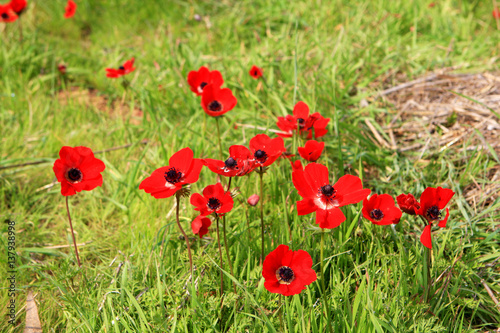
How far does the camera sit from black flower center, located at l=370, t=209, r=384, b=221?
172 centimetres

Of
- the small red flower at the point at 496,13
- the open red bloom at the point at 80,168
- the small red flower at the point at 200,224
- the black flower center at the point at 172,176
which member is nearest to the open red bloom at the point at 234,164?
the black flower center at the point at 172,176

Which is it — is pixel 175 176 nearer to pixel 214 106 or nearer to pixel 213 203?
pixel 213 203

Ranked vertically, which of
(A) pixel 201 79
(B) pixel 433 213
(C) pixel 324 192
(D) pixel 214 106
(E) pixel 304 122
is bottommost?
(B) pixel 433 213

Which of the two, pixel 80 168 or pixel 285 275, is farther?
pixel 80 168

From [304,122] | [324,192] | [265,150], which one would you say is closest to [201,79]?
[304,122]

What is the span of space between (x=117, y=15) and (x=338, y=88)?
2990 mm

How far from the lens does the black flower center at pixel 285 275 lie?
1.52m

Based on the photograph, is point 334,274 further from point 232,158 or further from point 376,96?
point 376,96

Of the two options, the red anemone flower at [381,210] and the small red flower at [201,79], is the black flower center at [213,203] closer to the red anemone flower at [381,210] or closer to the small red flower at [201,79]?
the red anemone flower at [381,210]

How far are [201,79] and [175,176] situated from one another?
44.9 inches

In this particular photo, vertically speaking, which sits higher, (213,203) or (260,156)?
(260,156)

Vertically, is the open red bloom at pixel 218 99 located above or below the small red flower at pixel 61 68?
below

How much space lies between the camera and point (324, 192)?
62.9 inches

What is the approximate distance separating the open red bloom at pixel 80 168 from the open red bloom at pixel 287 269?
34.1 inches
